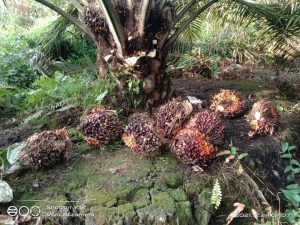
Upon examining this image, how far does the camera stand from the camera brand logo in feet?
5.83

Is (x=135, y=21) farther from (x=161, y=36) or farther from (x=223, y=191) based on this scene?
(x=223, y=191)

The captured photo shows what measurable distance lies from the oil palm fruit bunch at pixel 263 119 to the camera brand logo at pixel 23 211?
1535 mm

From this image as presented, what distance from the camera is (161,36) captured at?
2.65m

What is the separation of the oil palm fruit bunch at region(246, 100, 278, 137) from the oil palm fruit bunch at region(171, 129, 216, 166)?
1.87 feet

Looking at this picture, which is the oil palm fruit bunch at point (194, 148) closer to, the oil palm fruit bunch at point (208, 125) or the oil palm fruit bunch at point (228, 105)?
the oil palm fruit bunch at point (208, 125)

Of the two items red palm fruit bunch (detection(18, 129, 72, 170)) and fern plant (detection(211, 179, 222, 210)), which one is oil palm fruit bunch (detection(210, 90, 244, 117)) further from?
red palm fruit bunch (detection(18, 129, 72, 170))

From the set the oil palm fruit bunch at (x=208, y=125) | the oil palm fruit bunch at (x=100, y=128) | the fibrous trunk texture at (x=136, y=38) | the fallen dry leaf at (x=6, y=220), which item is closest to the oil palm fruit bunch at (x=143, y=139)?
the oil palm fruit bunch at (x=100, y=128)

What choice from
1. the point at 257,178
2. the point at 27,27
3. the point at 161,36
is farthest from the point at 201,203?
the point at 27,27

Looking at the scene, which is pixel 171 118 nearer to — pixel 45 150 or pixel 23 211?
pixel 45 150

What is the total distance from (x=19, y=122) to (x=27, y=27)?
27.1 feet

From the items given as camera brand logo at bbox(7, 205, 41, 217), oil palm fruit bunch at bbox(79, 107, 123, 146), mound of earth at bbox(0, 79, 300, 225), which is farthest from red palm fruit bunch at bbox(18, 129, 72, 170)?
camera brand logo at bbox(7, 205, 41, 217)

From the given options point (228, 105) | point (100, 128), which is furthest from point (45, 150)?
point (228, 105)

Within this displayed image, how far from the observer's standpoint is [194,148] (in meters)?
2.07

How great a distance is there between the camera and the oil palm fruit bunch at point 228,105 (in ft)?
→ 9.15
